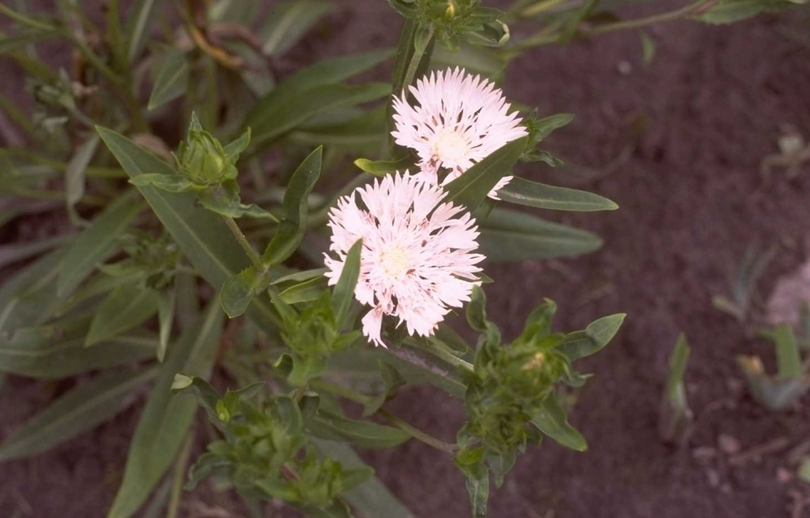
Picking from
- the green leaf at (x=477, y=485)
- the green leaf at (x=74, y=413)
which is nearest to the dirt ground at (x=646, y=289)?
the green leaf at (x=74, y=413)

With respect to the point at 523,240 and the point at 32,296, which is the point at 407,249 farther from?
the point at 32,296

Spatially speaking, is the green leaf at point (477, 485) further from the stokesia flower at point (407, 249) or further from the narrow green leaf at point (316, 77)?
the narrow green leaf at point (316, 77)

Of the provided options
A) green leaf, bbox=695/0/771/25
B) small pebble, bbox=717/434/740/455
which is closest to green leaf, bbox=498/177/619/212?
green leaf, bbox=695/0/771/25

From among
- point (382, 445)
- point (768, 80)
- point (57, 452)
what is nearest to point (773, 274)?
point (768, 80)

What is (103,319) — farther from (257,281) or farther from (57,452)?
(57,452)

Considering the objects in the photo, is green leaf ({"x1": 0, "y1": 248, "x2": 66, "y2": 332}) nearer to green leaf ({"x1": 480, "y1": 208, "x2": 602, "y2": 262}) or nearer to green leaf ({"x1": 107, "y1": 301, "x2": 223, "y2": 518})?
green leaf ({"x1": 107, "y1": 301, "x2": 223, "y2": 518})

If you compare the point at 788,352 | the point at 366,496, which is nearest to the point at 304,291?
the point at 366,496

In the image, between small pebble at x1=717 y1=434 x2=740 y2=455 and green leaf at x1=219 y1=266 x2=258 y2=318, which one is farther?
small pebble at x1=717 y1=434 x2=740 y2=455
